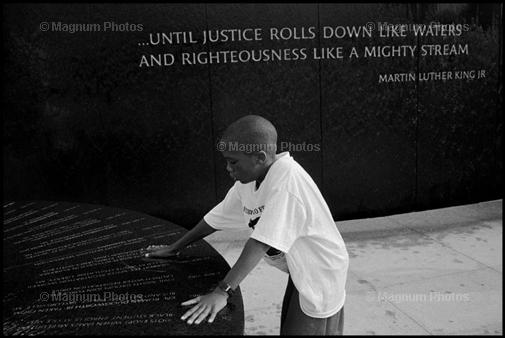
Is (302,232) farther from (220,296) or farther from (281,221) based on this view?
(220,296)

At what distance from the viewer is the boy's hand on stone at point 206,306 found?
1771 millimetres

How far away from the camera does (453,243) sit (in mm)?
5105

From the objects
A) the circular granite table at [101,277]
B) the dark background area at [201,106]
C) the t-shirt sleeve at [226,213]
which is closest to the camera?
the circular granite table at [101,277]

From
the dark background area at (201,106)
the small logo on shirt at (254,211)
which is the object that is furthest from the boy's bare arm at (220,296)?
the dark background area at (201,106)

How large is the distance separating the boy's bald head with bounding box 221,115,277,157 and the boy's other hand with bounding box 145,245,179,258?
58 centimetres

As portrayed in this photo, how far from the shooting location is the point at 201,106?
18.5ft

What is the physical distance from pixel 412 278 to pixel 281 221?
267 cm

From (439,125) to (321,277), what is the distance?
181 inches

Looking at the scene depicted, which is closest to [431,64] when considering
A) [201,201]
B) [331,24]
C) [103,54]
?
[331,24]

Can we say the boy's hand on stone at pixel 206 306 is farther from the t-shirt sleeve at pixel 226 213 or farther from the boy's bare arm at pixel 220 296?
the t-shirt sleeve at pixel 226 213

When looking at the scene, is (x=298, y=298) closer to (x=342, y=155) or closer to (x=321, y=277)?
(x=321, y=277)

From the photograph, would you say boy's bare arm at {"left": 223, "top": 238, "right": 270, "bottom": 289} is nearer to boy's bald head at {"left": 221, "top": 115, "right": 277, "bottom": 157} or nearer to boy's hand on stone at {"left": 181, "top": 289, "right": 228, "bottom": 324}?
boy's hand on stone at {"left": 181, "top": 289, "right": 228, "bottom": 324}

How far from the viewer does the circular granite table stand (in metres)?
1.74

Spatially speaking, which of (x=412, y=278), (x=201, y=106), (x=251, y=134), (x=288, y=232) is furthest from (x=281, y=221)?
(x=201, y=106)
